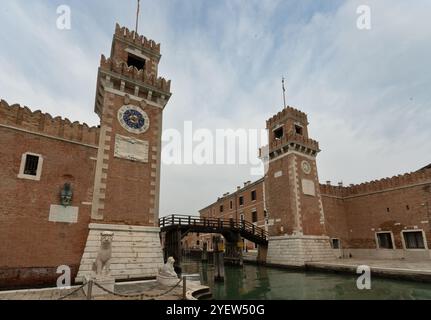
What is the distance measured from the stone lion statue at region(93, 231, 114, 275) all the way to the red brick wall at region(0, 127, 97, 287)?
3534mm

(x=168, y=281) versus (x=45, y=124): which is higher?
(x=45, y=124)

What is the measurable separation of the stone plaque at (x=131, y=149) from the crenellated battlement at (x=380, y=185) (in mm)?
20903

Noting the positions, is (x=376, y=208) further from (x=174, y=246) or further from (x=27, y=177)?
(x=27, y=177)

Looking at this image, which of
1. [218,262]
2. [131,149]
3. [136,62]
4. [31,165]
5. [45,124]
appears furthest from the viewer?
[136,62]

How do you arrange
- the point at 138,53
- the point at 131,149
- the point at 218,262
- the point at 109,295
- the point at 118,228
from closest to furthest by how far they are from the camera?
the point at 109,295, the point at 118,228, the point at 131,149, the point at 138,53, the point at 218,262

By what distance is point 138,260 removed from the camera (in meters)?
12.9

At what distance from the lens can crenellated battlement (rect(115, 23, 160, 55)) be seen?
1714cm

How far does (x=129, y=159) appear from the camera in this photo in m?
14.7

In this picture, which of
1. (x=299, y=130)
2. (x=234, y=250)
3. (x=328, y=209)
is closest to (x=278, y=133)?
(x=299, y=130)

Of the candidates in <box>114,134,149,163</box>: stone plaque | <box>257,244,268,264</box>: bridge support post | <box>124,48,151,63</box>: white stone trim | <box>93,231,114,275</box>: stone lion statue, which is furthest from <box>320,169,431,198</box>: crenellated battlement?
<box>93,231,114,275</box>: stone lion statue

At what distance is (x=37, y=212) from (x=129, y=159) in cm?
497

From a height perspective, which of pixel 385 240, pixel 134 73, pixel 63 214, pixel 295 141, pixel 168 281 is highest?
pixel 134 73

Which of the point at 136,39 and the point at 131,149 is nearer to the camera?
the point at 131,149
